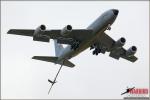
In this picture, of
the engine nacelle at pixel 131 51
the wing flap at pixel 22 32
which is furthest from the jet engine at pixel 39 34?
the engine nacelle at pixel 131 51

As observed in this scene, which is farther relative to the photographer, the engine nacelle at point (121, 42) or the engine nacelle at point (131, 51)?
the engine nacelle at point (131, 51)

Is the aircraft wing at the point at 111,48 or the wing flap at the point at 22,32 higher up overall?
the wing flap at the point at 22,32

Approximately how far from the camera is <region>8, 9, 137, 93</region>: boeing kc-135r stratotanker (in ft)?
228

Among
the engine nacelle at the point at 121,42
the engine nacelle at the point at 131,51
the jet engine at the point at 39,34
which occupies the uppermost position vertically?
the jet engine at the point at 39,34

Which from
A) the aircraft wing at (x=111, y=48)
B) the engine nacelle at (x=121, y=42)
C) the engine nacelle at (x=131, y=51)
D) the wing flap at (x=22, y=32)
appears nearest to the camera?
the wing flap at (x=22, y=32)

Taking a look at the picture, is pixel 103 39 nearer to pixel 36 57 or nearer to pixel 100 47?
pixel 100 47

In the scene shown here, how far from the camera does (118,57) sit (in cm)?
8062

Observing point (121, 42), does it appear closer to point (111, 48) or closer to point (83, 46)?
point (111, 48)

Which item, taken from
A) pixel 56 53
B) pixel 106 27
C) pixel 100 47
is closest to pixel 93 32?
pixel 106 27

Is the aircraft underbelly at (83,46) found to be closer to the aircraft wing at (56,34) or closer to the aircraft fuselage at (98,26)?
the aircraft fuselage at (98,26)

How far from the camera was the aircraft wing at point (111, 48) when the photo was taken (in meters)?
76.4

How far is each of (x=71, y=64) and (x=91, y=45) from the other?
668 centimetres

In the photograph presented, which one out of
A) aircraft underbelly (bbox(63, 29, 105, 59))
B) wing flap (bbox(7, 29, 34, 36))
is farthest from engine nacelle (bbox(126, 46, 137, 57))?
wing flap (bbox(7, 29, 34, 36))

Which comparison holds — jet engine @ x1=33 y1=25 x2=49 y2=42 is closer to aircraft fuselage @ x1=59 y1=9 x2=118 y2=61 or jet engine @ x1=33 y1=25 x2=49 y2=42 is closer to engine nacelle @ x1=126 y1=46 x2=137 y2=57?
aircraft fuselage @ x1=59 y1=9 x2=118 y2=61
